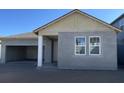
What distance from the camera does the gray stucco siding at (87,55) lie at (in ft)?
52.4

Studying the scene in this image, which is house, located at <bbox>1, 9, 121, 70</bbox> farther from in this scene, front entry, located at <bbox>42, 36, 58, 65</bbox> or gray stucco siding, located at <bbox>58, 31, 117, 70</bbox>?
front entry, located at <bbox>42, 36, 58, 65</bbox>

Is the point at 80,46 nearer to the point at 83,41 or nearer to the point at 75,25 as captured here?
the point at 83,41

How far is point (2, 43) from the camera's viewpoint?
77.0 ft

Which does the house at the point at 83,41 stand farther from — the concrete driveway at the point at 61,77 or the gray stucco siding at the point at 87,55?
the concrete driveway at the point at 61,77

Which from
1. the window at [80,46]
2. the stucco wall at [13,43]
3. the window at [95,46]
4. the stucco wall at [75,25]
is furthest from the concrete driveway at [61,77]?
the stucco wall at [13,43]

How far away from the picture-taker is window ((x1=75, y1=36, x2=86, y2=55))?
16.4m

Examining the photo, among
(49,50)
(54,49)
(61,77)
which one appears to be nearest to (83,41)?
(61,77)

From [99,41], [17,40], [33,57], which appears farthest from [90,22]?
[33,57]

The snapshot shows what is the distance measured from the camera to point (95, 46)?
1619cm

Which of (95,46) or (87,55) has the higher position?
(95,46)

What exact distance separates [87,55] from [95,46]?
1110 mm

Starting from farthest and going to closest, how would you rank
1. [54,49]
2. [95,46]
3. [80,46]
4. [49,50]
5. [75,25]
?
[54,49] < [49,50] < [75,25] < [80,46] < [95,46]

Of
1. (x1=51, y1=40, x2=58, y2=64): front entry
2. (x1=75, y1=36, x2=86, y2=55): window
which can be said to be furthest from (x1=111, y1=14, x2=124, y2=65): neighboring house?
(x1=51, y1=40, x2=58, y2=64): front entry

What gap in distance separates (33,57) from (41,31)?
12335 mm
